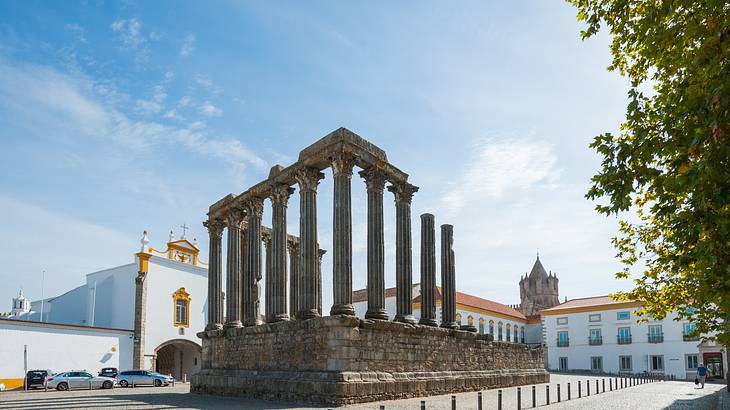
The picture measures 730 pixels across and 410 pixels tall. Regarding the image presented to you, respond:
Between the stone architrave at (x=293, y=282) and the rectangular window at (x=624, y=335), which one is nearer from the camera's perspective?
the stone architrave at (x=293, y=282)

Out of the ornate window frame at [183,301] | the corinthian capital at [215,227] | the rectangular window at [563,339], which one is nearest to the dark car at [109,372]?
the ornate window frame at [183,301]

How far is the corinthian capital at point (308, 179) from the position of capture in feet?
65.9

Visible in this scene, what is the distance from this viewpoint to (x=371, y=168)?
66.3ft

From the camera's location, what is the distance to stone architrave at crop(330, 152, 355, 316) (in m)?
18.2

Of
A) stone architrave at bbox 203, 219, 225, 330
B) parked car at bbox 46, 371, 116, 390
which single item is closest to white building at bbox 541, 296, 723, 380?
stone architrave at bbox 203, 219, 225, 330

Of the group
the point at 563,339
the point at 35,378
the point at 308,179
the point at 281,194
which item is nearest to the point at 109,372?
the point at 35,378

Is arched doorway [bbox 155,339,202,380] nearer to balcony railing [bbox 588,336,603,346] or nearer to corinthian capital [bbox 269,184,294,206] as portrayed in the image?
corinthian capital [bbox 269,184,294,206]

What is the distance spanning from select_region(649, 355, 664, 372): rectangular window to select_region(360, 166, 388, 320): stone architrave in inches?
1422

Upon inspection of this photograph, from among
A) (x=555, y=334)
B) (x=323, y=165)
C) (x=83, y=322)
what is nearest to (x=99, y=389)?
(x=83, y=322)

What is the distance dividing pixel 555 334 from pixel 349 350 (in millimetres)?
42411

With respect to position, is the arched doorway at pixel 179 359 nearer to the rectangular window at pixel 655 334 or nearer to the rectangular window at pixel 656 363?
the rectangular window at pixel 656 363

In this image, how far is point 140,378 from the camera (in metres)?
30.3

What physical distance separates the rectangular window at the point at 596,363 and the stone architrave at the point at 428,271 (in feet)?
114

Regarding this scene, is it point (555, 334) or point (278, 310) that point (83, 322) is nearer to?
point (278, 310)
